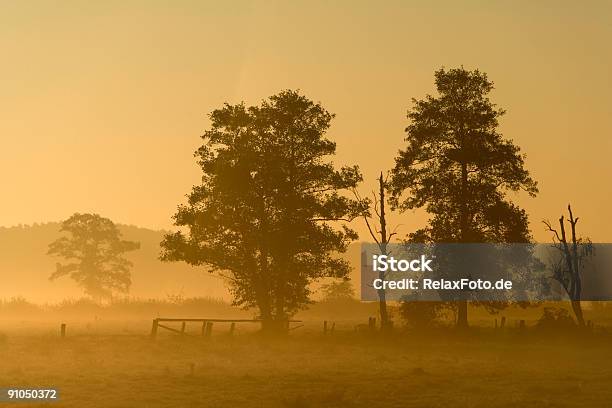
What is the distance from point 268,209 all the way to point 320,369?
2352cm

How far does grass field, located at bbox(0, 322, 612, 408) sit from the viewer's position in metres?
26.2

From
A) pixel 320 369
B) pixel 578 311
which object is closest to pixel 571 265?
pixel 578 311

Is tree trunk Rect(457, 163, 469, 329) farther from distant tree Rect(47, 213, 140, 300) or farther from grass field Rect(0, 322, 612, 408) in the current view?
distant tree Rect(47, 213, 140, 300)

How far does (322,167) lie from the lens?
57562 mm

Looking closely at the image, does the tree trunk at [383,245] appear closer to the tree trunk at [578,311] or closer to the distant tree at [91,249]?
the tree trunk at [578,311]

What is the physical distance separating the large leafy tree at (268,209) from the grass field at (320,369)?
Answer: 12.2ft

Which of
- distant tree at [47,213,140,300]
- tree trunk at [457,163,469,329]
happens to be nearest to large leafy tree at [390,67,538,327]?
tree trunk at [457,163,469,329]

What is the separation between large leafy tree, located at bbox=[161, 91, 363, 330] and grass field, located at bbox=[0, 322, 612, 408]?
12.2 ft

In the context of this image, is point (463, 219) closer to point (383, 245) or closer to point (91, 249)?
point (383, 245)

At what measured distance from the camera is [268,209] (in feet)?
190

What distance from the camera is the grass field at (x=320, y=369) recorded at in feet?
86.0

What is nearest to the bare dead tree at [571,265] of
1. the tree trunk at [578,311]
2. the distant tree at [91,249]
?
the tree trunk at [578,311]

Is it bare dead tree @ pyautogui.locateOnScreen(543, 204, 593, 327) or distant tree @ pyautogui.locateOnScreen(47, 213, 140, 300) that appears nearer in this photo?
bare dead tree @ pyautogui.locateOnScreen(543, 204, 593, 327)

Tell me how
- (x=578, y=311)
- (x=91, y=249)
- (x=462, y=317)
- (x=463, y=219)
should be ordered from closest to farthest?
(x=462, y=317) < (x=463, y=219) < (x=578, y=311) < (x=91, y=249)
